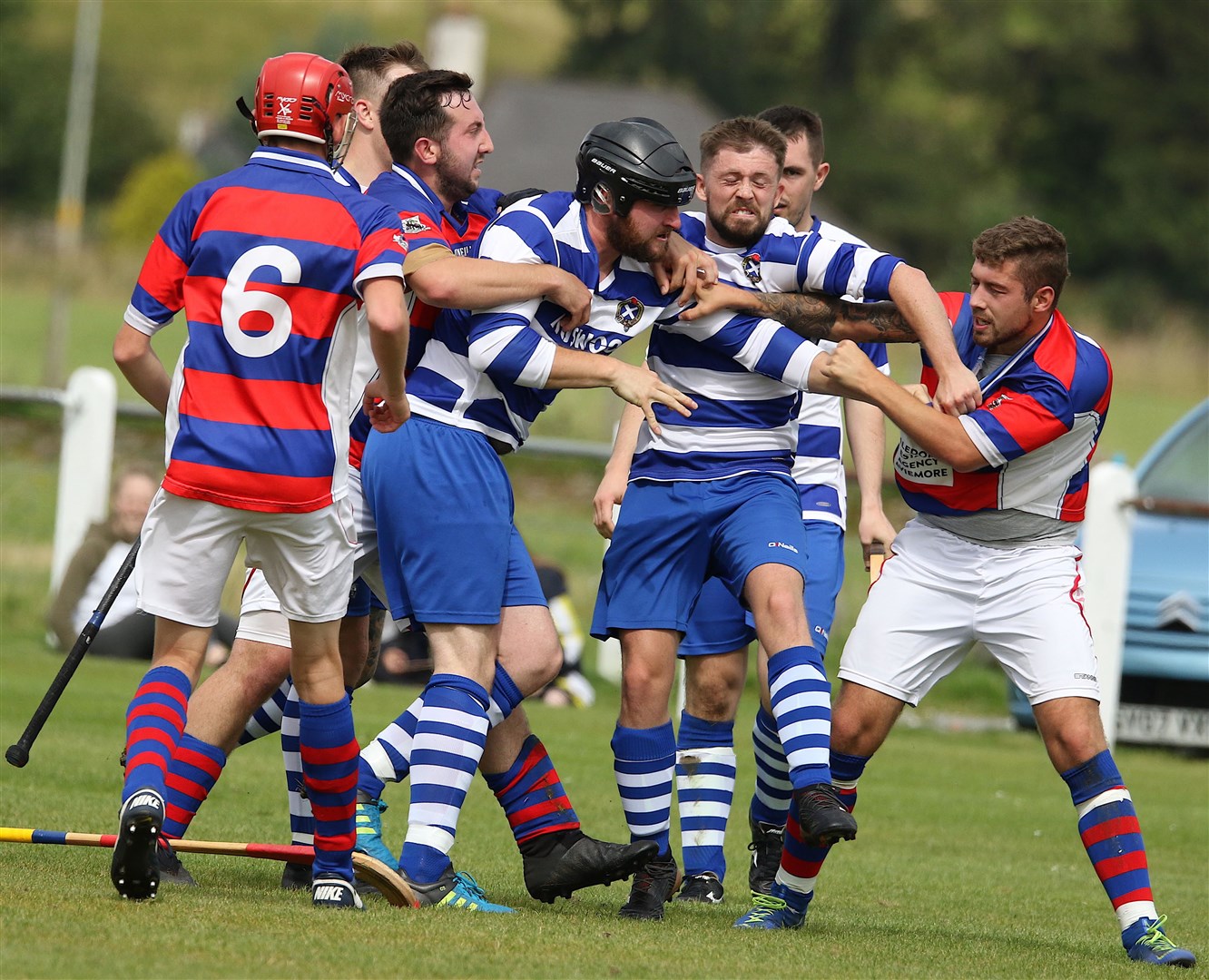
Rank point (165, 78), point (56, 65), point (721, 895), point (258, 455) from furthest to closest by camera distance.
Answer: point (165, 78) → point (56, 65) → point (721, 895) → point (258, 455)

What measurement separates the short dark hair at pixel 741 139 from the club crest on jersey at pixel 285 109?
4.65 ft

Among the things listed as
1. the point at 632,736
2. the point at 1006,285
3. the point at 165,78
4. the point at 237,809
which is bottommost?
the point at 237,809

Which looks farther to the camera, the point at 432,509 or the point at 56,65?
the point at 56,65

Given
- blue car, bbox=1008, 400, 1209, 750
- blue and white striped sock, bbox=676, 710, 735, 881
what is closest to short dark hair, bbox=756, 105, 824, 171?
blue and white striped sock, bbox=676, 710, 735, 881

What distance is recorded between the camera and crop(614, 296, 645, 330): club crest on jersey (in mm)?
5609

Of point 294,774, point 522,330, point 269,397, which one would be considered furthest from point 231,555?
point 294,774

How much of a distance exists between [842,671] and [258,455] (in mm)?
2004

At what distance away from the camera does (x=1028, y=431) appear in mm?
5422

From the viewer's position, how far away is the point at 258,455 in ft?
15.9

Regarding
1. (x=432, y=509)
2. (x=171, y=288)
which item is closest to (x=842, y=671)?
(x=432, y=509)

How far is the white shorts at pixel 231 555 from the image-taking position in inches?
193

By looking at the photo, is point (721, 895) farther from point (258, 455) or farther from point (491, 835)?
point (258, 455)

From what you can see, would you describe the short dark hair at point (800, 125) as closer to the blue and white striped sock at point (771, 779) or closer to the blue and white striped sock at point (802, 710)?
the blue and white striped sock at point (771, 779)

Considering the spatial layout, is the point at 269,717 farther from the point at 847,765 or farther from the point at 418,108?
the point at 418,108
